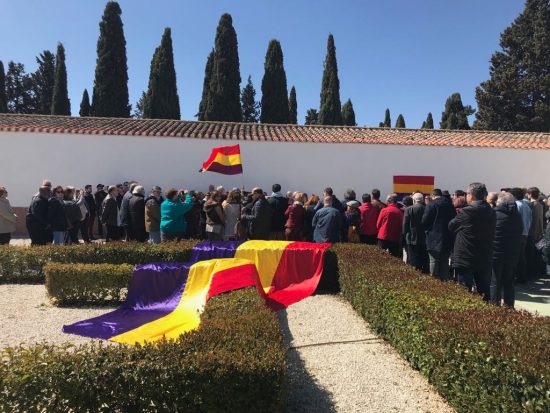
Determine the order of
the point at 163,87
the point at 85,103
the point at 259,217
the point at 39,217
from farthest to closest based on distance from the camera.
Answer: the point at 85,103 → the point at 163,87 → the point at 259,217 → the point at 39,217

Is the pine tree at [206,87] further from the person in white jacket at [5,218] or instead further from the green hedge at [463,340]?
the green hedge at [463,340]

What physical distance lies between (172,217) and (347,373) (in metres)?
5.72

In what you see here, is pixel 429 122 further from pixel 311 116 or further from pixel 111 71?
pixel 111 71

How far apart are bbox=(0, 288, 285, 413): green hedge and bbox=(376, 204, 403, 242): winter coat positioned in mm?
5777

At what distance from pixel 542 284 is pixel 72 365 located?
952 cm

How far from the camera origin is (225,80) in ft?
102

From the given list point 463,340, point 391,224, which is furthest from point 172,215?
point 463,340

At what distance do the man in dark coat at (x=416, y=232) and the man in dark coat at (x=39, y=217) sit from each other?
297 inches

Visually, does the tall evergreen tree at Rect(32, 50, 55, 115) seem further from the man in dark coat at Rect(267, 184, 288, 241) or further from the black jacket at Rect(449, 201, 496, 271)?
the black jacket at Rect(449, 201, 496, 271)

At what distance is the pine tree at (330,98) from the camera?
35.2 meters

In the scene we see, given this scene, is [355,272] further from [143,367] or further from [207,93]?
[207,93]

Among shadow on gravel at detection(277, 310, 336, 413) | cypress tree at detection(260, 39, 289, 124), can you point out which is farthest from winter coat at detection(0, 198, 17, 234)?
cypress tree at detection(260, 39, 289, 124)

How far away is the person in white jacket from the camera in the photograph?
8.91m

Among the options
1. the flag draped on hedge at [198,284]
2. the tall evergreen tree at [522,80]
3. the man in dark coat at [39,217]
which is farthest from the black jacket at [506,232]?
the tall evergreen tree at [522,80]
